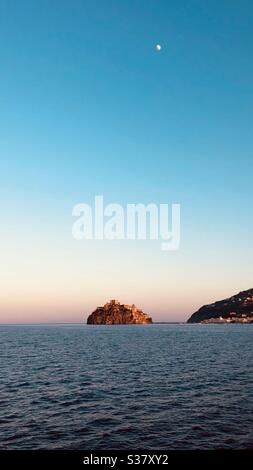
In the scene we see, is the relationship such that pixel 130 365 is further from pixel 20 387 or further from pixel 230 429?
pixel 230 429

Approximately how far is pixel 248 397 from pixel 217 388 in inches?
255

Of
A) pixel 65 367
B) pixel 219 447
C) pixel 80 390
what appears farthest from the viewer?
pixel 65 367

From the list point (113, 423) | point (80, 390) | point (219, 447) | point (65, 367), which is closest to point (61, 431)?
point (113, 423)

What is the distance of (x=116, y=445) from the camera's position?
29438 mm

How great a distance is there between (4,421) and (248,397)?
1108 inches

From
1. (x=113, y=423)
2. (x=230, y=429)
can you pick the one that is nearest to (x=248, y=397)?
(x=230, y=429)

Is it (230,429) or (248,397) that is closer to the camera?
(230,429)

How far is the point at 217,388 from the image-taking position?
51750mm

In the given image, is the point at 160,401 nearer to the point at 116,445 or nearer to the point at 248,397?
the point at 248,397
